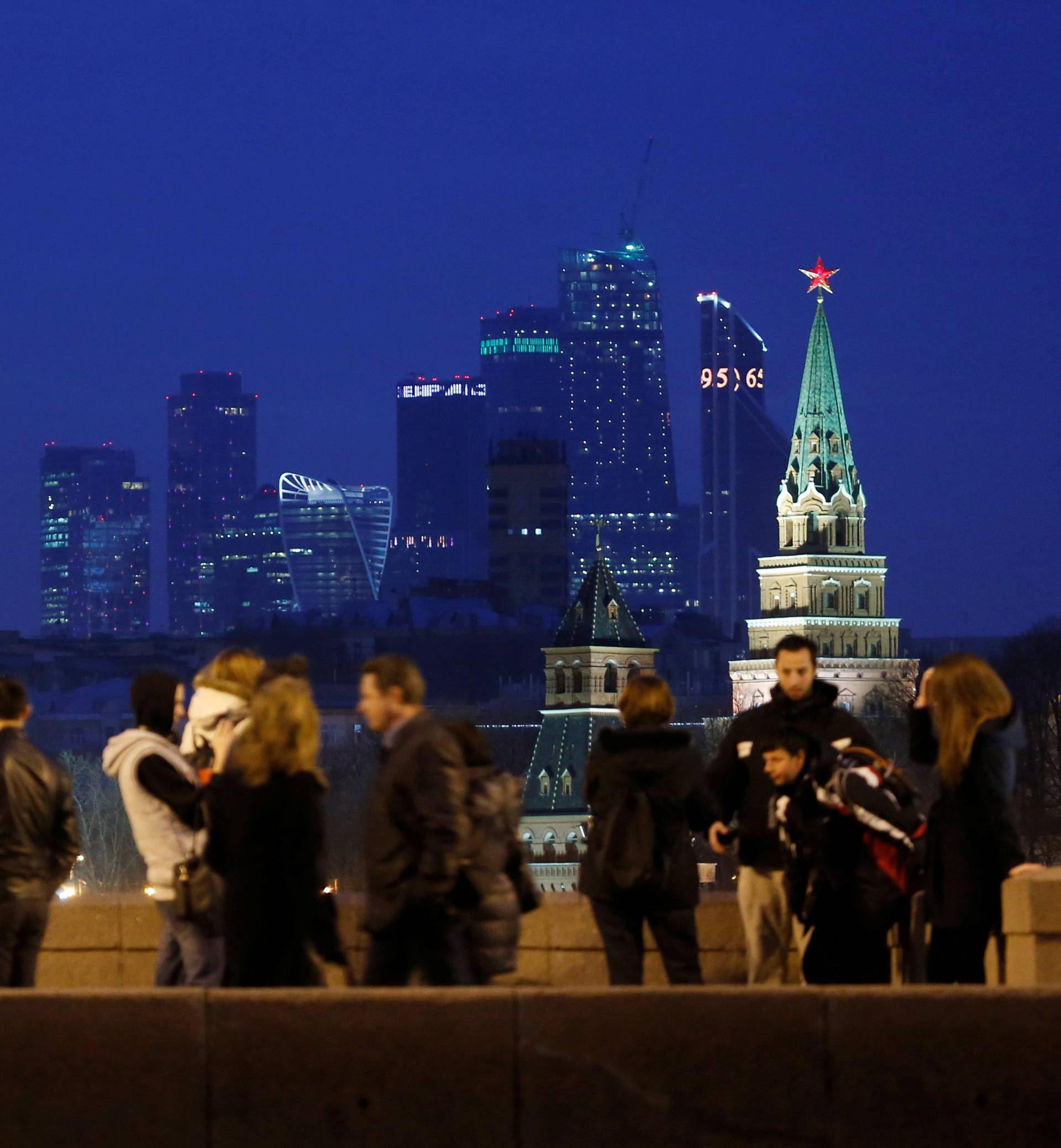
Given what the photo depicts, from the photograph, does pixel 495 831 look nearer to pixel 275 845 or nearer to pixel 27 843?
pixel 275 845

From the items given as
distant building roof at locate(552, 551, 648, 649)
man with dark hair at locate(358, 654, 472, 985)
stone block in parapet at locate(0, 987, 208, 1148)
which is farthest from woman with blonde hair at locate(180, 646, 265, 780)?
distant building roof at locate(552, 551, 648, 649)

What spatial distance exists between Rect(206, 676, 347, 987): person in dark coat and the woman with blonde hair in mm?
1043

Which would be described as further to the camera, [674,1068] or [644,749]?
[644,749]

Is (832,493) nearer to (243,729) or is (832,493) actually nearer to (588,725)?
(588,725)

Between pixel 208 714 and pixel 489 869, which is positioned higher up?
pixel 208 714

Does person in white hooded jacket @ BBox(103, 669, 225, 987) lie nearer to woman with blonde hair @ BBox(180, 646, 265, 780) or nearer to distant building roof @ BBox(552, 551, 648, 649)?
woman with blonde hair @ BBox(180, 646, 265, 780)

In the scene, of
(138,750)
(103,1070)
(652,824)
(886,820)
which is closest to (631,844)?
(652,824)

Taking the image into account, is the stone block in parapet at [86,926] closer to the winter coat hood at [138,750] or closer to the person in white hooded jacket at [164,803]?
the person in white hooded jacket at [164,803]

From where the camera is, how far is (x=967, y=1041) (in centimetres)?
1096

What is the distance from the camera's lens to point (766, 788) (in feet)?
45.0

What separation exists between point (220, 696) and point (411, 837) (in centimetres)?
168

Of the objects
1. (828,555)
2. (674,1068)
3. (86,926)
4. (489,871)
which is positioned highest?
(828,555)

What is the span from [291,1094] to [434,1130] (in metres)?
0.58

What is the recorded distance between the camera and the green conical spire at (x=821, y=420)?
19500 cm
